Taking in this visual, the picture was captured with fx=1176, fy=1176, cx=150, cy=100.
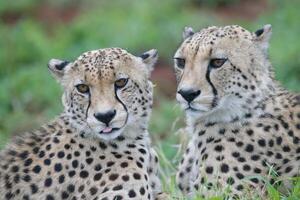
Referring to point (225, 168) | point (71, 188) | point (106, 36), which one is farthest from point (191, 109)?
point (106, 36)

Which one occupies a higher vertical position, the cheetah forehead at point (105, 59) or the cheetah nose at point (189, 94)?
the cheetah forehead at point (105, 59)

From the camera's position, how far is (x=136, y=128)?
303 inches

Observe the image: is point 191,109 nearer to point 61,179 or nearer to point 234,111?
point 234,111

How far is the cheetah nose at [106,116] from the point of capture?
7.30 m

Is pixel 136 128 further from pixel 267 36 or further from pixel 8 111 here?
pixel 8 111

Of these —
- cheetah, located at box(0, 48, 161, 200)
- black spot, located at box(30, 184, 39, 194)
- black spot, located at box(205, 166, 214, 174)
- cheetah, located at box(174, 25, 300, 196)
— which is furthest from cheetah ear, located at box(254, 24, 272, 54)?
black spot, located at box(30, 184, 39, 194)

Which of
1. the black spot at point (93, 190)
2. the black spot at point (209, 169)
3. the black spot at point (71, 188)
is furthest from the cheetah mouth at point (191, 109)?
the black spot at point (71, 188)

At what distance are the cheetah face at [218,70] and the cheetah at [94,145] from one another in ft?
1.01

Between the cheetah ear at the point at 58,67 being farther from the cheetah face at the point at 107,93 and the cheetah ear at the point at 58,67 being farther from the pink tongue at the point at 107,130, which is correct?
the pink tongue at the point at 107,130

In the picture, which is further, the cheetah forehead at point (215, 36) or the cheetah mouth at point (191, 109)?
the cheetah forehead at point (215, 36)

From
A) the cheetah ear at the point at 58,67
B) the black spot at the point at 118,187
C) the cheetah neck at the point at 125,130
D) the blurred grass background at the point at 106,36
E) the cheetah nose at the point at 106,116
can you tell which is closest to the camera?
the cheetah nose at the point at 106,116

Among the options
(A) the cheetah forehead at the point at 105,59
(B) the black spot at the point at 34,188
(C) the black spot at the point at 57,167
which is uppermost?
(A) the cheetah forehead at the point at 105,59

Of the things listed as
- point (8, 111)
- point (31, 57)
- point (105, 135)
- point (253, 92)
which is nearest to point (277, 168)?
point (253, 92)

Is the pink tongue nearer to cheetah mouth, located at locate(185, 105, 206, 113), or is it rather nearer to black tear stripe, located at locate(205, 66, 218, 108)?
cheetah mouth, located at locate(185, 105, 206, 113)
